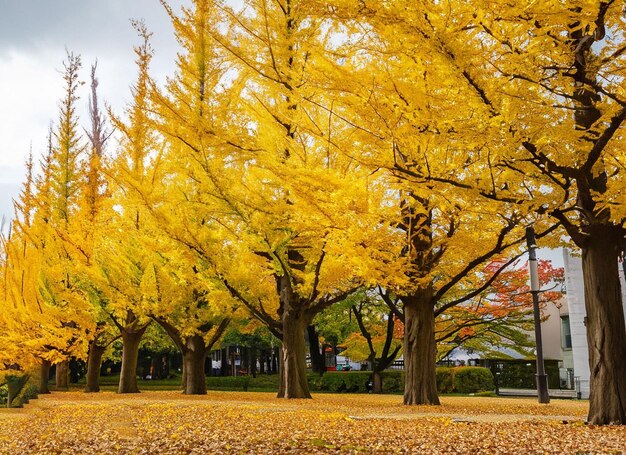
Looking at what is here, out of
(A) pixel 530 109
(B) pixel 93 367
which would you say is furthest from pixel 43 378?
(A) pixel 530 109

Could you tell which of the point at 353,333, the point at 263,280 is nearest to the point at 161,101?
the point at 263,280

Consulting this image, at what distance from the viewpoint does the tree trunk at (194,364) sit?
2197 cm

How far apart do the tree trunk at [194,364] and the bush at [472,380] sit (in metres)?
11.5

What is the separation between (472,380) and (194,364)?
12.5m

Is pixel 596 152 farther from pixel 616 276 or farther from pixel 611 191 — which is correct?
pixel 616 276

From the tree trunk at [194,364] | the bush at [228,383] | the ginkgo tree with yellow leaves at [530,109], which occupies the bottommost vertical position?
the bush at [228,383]

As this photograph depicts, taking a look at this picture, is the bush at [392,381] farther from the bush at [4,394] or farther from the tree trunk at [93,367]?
the bush at [4,394]

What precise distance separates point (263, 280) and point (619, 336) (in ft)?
35.4

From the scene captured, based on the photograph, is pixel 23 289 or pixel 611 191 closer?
pixel 611 191

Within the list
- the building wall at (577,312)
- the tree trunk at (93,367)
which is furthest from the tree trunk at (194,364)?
the building wall at (577,312)

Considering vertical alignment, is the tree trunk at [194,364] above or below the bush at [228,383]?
above

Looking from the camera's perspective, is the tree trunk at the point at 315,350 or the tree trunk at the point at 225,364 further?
the tree trunk at the point at 225,364

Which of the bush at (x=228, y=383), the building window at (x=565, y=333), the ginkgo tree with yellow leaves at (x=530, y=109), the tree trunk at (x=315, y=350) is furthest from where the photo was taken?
the tree trunk at (x=315, y=350)

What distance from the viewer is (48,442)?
Result: 8195 mm
